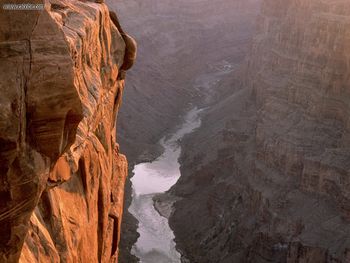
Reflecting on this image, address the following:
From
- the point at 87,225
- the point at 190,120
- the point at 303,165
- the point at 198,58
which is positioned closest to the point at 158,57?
the point at 198,58

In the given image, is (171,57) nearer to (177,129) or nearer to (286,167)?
(177,129)

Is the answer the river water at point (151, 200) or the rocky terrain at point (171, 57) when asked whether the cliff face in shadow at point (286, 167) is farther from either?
the rocky terrain at point (171, 57)

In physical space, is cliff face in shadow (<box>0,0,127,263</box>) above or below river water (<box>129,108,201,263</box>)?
above

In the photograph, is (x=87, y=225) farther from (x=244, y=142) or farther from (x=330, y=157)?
(x=244, y=142)

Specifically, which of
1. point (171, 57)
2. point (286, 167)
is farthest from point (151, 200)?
point (171, 57)

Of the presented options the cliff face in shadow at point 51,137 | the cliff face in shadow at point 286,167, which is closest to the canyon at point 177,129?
the cliff face in shadow at point 51,137

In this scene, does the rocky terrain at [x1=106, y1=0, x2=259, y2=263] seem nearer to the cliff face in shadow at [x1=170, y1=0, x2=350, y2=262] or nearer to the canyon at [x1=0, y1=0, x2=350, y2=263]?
the canyon at [x1=0, y1=0, x2=350, y2=263]

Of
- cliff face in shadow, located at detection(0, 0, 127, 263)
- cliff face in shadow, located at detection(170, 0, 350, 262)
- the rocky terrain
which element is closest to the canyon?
cliff face in shadow, located at detection(0, 0, 127, 263)
